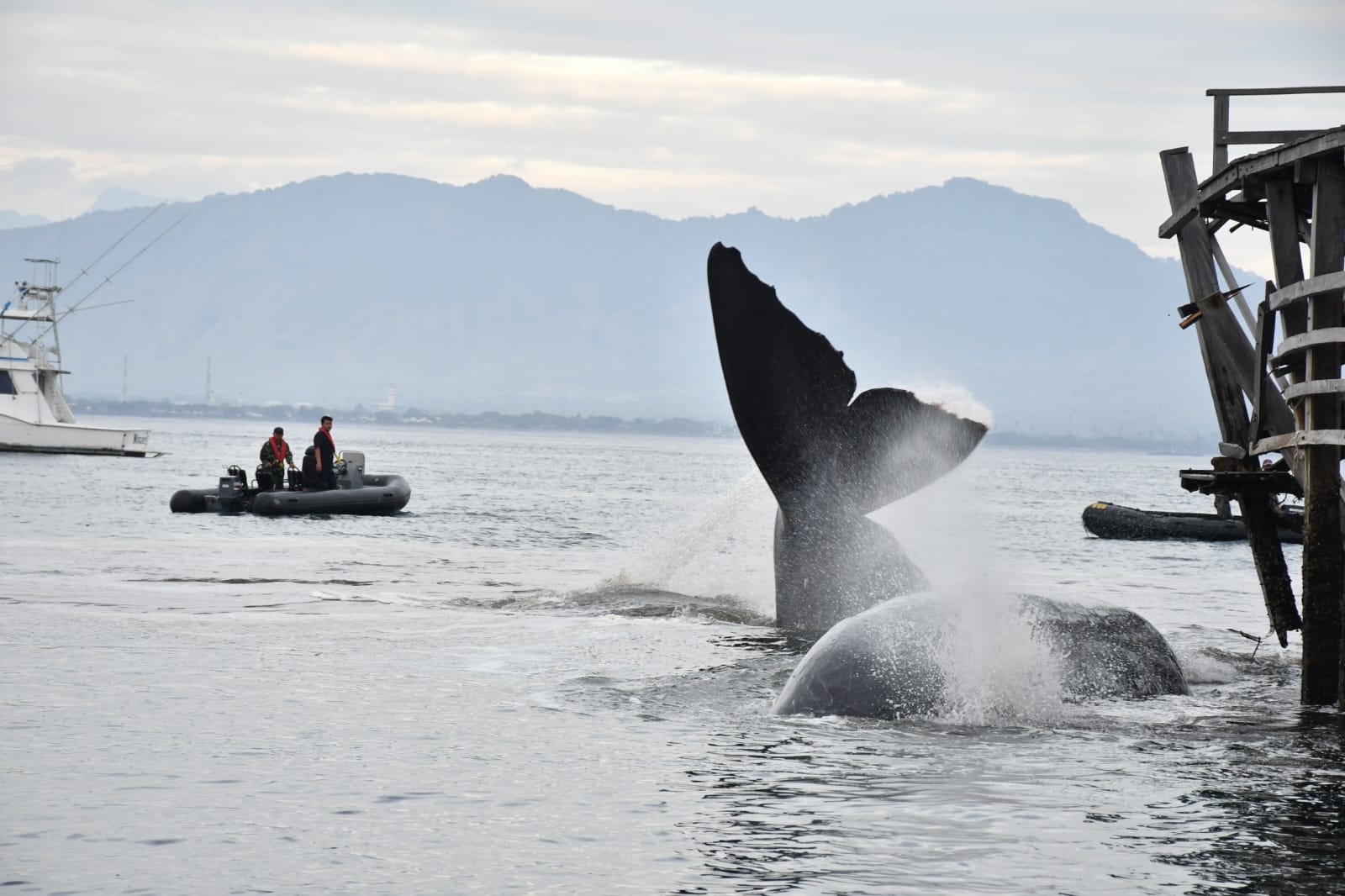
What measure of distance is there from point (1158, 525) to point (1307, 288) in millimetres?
30520

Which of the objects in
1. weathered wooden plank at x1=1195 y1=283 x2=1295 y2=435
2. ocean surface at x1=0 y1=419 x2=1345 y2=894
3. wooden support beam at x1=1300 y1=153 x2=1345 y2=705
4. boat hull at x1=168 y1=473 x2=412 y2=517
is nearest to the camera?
ocean surface at x1=0 y1=419 x2=1345 y2=894

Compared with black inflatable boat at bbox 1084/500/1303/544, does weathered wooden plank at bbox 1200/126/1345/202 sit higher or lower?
higher

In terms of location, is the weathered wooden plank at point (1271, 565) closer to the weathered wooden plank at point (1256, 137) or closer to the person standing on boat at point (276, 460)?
the weathered wooden plank at point (1256, 137)

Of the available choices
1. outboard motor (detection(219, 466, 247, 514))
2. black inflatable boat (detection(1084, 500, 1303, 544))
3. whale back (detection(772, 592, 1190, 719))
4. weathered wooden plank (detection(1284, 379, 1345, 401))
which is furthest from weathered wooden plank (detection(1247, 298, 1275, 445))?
black inflatable boat (detection(1084, 500, 1303, 544))

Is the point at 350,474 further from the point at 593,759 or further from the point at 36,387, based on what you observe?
the point at 36,387

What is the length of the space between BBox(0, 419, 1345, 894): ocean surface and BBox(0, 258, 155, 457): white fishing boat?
5071cm

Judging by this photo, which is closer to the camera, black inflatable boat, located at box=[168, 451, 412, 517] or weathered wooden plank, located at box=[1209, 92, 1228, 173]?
weathered wooden plank, located at box=[1209, 92, 1228, 173]

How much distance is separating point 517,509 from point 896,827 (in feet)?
122

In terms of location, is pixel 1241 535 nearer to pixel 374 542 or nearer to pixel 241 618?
pixel 374 542

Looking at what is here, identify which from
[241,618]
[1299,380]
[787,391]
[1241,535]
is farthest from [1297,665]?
[1241,535]

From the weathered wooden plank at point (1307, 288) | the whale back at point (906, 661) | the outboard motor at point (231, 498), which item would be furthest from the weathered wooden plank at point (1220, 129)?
the outboard motor at point (231, 498)

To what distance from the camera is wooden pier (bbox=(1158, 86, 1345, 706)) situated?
10508 millimetres

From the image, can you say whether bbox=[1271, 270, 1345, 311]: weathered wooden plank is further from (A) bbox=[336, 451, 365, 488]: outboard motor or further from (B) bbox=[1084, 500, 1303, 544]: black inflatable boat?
(B) bbox=[1084, 500, 1303, 544]: black inflatable boat

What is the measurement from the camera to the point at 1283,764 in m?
9.16
